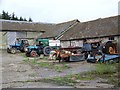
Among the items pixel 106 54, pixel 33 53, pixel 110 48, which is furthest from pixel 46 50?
pixel 106 54

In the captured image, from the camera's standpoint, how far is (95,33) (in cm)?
3322

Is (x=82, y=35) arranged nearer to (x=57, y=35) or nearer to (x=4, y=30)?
(x=57, y=35)

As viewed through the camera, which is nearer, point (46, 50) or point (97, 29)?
point (46, 50)

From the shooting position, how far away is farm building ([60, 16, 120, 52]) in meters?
30.6

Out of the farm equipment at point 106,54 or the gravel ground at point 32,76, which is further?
the farm equipment at point 106,54

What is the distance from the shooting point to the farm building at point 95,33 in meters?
30.6

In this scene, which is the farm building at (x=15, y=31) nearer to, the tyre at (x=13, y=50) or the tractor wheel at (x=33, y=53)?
the tyre at (x=13, y=50)

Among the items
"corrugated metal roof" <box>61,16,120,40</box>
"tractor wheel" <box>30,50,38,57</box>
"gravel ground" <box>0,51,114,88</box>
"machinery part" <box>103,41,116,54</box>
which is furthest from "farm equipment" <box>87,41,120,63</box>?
"tractor wheel" <box>30,50,38,57</box>

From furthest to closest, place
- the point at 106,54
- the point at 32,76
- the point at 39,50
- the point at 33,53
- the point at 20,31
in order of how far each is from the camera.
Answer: the point at 20,31 < the point at 39,50 < the point at 33,53 < the point at 106,54 < the point at 32,76

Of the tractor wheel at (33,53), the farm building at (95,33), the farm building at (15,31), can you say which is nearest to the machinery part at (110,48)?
the farm building at (95,33)

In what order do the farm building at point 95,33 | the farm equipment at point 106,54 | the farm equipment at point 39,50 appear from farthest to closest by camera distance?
the farm equipment at point 39,50
the farm building at point 95,33
the farm equipment at point 106,54

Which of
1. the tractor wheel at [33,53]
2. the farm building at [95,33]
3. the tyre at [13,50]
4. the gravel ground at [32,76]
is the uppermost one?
the farm building at [95,33]

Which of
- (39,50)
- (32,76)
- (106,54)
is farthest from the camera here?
(39,50)

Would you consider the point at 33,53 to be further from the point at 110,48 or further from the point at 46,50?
the point at 110,48
